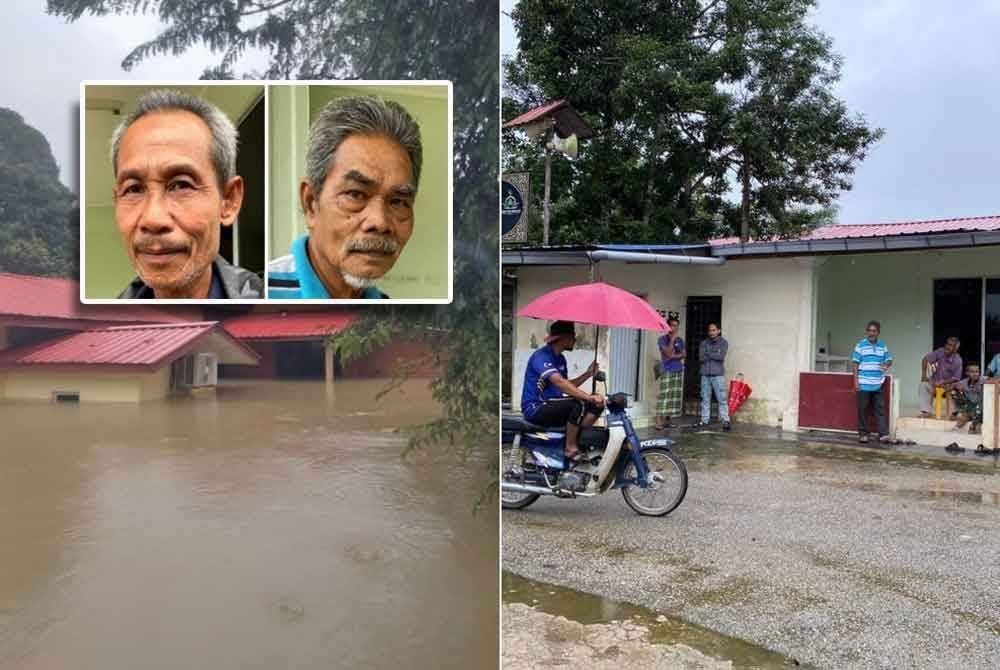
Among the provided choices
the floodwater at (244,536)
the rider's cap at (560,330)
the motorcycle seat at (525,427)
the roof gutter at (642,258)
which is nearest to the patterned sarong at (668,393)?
the roof gutter at (642,258)

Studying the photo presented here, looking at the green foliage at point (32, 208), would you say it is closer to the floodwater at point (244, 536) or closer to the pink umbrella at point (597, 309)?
the floodwater at point (244, 536)

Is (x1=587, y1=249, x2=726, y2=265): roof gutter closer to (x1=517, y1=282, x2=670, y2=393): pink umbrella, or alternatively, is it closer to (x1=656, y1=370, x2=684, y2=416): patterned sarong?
(x1=656, y1=370, x2=684, y2=416): patterned sarong

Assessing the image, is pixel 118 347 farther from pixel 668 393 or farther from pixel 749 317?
pixel 749 317

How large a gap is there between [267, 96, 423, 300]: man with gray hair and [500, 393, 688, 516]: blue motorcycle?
12.1ft

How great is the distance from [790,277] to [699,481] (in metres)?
4.74

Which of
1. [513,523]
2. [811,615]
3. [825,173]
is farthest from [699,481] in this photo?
[825,173]

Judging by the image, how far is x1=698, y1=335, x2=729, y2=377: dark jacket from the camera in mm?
11344

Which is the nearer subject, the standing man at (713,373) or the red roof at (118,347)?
the red roof at (118,347)

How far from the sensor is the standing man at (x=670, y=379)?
1151 cm

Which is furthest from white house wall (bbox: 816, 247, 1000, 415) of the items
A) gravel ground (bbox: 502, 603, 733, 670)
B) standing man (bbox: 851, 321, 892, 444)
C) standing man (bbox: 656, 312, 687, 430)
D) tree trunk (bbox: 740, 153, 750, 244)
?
gravel ground (bbox: 502, 603, 733, 670)

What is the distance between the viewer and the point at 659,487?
20.6ft

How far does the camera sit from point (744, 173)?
17.5 meters

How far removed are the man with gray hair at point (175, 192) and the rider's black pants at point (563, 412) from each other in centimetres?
371

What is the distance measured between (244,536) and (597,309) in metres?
3.90
